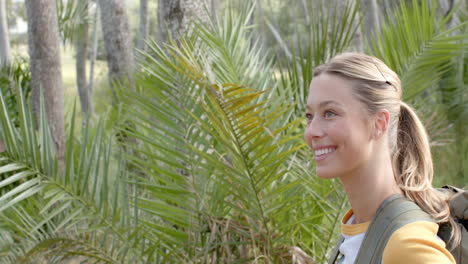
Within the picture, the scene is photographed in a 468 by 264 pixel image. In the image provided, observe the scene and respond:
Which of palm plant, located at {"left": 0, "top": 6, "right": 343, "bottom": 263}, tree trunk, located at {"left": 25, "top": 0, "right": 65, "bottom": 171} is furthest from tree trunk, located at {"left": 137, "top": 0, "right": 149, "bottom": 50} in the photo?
palm plant, located at {"left": 0, "top": 6, "right": 343, "bottom": 263}

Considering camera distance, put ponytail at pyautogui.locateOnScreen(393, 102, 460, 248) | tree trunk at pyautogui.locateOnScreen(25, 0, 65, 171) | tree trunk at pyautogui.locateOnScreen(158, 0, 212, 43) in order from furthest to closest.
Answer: tree trunk at pyautogui.locateOnScreen(25, 0, 65, 171)
tree trunk at pyautogui.locateOnScreen(158, 0, 212, 43)
ponytail at pyautogui.locateOnScreen(393, 102, 460, 248)

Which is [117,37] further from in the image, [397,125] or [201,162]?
[397,125]

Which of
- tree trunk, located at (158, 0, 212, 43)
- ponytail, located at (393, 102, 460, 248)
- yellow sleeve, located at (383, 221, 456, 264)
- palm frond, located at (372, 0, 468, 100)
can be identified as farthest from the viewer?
tree trunk, located at (158, 0, 212, 43)

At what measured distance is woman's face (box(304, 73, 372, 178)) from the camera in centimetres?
138

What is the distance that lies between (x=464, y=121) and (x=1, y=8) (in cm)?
762

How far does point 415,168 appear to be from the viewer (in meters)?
1.44

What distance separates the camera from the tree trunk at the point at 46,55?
408cm

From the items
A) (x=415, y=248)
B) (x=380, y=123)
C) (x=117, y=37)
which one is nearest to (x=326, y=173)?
(x=380, y=123)

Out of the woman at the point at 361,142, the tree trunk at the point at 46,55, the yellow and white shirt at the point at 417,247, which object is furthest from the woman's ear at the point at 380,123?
the tree trunk at the point at 46,55

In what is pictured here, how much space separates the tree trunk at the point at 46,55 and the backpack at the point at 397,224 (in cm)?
320

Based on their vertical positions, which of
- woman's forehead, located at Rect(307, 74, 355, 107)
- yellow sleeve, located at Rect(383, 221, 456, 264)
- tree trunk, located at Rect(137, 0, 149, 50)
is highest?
woman's forehead, located at Rect(307, 74, 355, 107)

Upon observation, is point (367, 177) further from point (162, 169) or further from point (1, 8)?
point (1, 8)

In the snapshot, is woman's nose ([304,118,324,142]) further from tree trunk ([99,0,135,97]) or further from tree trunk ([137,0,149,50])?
tree trunk ([137,0,149,50])

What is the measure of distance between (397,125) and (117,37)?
21.3ft
